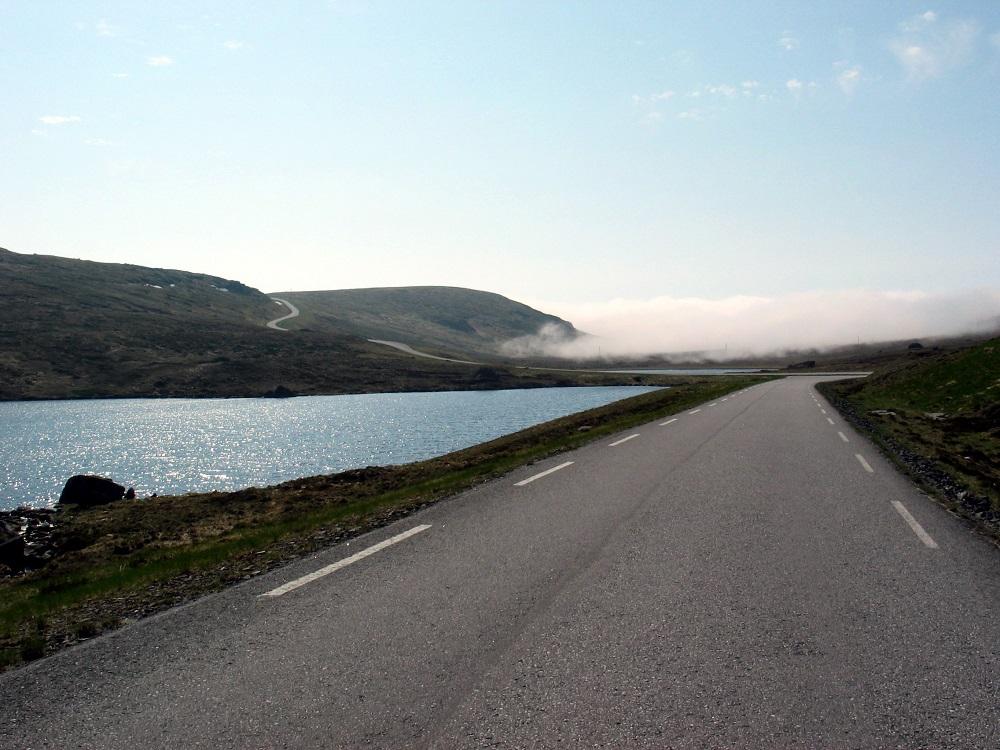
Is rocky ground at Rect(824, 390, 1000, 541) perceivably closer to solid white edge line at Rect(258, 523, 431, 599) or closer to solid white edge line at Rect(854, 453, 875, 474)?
solid white edge line at Rect(854, 453, 875, 474)

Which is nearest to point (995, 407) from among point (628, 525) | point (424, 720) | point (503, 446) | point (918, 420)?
point (918, 420)

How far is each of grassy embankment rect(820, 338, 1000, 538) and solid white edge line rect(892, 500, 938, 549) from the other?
817 millimetres

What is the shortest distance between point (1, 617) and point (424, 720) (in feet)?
19.9

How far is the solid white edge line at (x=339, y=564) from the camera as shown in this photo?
636 cm

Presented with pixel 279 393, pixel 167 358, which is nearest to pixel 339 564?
pixel 279 393

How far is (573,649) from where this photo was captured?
4707 mm

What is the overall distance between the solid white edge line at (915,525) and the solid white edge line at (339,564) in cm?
655

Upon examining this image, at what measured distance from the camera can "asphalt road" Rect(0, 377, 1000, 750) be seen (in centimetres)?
371

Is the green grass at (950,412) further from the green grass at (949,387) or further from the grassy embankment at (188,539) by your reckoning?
the grassy embankment at (188,539)

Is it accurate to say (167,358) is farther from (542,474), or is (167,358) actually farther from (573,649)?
(573,649)

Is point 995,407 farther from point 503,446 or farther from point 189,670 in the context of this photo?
point 189,670

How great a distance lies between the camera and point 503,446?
24344 millimetres

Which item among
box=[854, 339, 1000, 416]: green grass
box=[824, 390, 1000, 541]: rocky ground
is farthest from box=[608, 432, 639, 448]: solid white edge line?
box=[854, 339, 1000, 416]: green grass

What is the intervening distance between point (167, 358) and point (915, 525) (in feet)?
434
